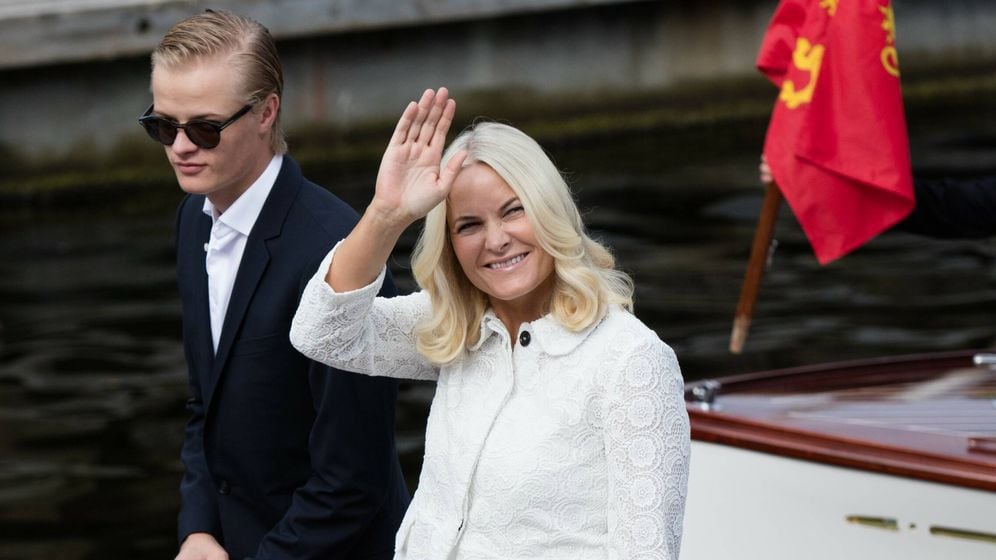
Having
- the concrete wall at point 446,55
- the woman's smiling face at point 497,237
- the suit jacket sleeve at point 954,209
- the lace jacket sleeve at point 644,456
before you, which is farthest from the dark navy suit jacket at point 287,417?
the concrete wall at point 446,55

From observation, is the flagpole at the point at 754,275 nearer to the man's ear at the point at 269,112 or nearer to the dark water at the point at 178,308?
the dark water at the point at 178,308

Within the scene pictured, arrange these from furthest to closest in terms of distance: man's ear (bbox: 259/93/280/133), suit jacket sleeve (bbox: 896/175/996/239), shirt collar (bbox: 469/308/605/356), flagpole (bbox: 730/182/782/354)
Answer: flagpole (bbox: 730/182/782/354)
suit jacket sleeve (bbox: 896/175/996/239)
man's ear (bbox: 259/93/280/133)
shirt collar (bbox: 469/308/605/356)

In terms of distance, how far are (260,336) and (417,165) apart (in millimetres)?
500

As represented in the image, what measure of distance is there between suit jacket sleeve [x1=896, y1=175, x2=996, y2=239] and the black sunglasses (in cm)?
297

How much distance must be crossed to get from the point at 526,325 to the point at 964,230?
302 cm

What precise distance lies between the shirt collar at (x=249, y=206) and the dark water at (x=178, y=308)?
411 cm

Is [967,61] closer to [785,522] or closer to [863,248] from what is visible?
[863,248]

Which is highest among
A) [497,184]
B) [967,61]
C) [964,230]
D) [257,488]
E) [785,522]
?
[497,184]

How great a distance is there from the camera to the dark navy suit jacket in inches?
112

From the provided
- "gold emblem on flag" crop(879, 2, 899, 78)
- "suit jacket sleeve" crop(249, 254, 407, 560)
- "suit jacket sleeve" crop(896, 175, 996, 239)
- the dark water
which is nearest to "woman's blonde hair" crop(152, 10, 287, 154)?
"suit jacket sleeve" crop(249, 254, 407, 560)

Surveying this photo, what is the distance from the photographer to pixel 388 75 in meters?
14.4

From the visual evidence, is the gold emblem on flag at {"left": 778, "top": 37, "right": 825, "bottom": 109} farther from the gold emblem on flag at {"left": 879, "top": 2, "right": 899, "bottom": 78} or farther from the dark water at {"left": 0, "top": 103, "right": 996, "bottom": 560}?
the dark water at {"left": 0, "top": 103, "right": 996, "bottom": 560}

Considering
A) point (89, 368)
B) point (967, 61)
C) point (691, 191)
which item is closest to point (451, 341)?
point (89, 368)

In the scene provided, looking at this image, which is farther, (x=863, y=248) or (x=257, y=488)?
(x=863, y=248)
